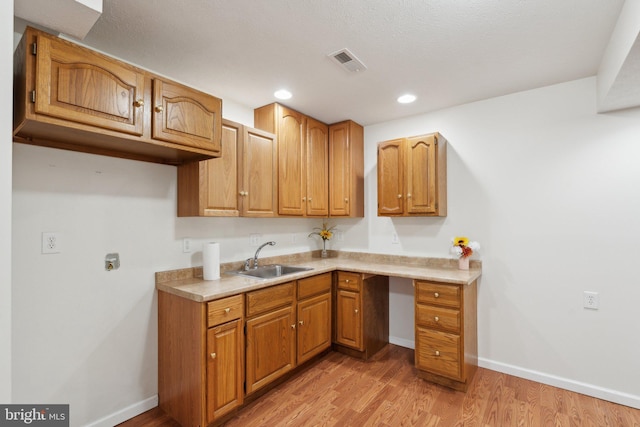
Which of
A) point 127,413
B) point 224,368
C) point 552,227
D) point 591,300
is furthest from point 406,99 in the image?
point 127,413

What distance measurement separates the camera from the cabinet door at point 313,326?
2621 millimetres

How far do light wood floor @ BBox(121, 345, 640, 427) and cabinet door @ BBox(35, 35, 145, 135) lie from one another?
1955 millimetres

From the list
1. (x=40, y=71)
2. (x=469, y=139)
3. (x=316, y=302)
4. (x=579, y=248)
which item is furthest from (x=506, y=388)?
(x=40, y=71)

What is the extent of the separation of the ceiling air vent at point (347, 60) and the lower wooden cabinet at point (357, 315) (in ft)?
5.84

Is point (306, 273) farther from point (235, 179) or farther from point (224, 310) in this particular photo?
point (235, 179)

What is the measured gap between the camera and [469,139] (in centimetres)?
289

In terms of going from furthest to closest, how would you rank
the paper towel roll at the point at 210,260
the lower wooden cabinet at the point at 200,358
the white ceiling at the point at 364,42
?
the paper towel roll at the point at 210,260, the lower wooden cabinet at the point at 200,358, the white ceiling at the point at 364,42

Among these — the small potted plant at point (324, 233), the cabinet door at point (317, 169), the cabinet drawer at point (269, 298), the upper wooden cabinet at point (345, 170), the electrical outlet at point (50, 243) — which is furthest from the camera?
the small potted plant at point (324, 233)

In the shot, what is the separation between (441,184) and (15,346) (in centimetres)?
322

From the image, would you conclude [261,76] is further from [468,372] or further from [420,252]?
[468,372]

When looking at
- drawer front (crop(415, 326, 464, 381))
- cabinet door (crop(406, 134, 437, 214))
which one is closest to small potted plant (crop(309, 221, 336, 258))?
cabinet door (crop(406, 134, 437, 214))

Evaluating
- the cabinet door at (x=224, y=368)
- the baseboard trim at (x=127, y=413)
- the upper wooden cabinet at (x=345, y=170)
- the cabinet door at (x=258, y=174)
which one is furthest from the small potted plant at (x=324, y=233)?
the baseboard trim at (x=127, y=413)

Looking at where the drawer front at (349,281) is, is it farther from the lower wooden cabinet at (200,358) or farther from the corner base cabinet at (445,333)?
the lower wooden cabinet at (200,358)

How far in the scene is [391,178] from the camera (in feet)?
9.80
